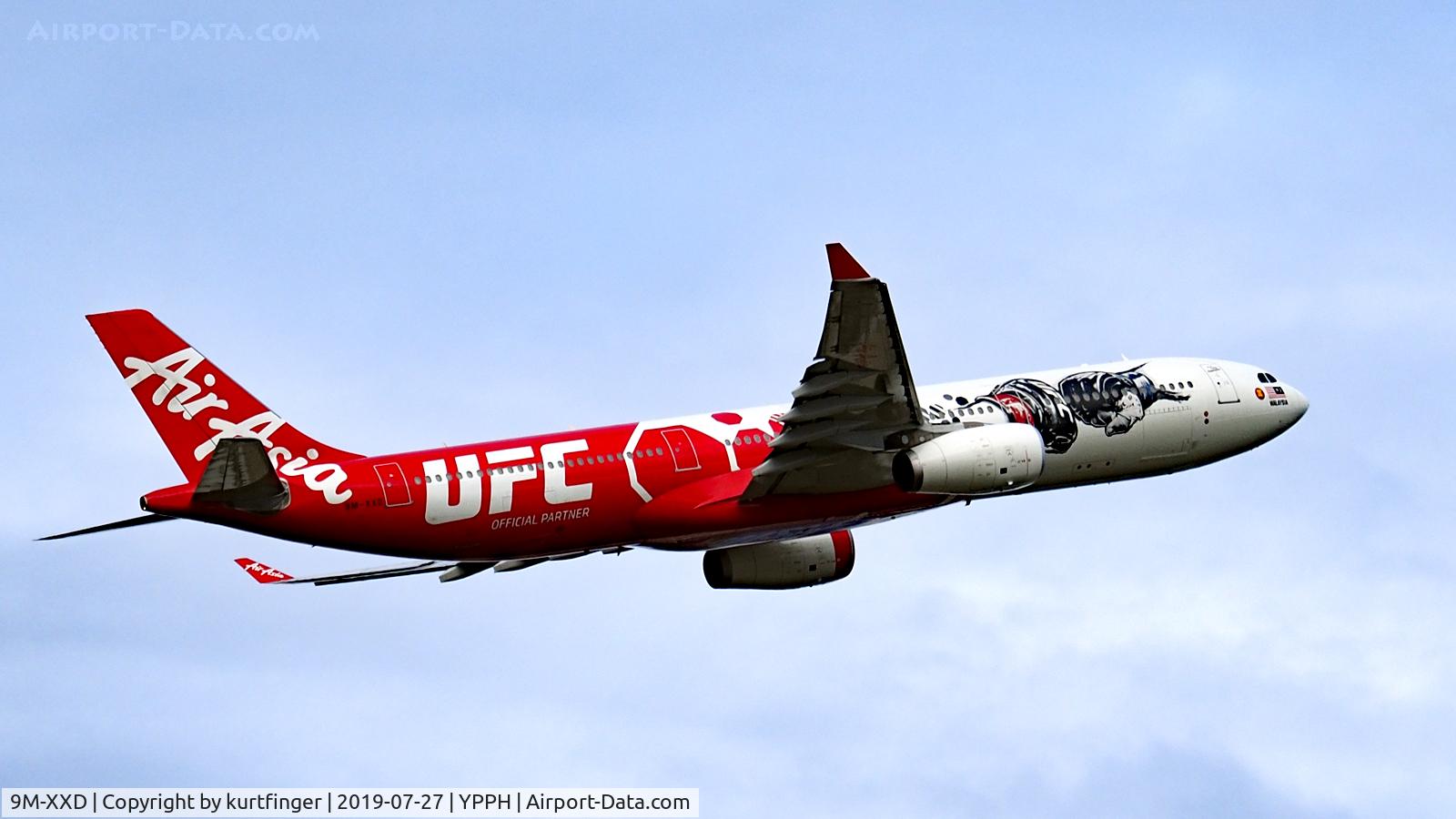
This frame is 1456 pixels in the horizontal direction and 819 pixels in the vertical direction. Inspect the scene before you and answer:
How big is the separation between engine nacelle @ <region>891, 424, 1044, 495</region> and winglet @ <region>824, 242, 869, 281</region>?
5697mm

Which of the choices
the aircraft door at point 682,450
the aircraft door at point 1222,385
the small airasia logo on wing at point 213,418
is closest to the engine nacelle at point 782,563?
the aircraft door at point 682,450

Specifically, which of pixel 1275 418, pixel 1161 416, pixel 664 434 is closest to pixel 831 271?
pixel 664 434

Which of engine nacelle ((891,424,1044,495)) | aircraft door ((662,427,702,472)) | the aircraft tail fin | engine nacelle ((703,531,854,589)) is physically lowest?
engine nacelle ((703,531,854,589))

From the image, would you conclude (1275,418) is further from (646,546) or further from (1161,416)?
(646,546)

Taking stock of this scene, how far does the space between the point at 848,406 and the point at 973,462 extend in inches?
114

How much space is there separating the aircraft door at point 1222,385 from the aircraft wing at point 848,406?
10.7 m

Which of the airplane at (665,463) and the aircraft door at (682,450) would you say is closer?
the airplane at (665,463)

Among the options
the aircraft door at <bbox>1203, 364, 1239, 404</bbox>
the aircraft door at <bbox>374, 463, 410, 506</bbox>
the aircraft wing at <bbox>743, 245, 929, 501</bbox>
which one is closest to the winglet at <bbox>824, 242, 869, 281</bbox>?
the aircraft wing at <bbox>743, 245, 929, 501</bbox>

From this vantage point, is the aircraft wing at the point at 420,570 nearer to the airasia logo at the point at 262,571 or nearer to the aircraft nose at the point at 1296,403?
the airasia logo at the point at 262,571

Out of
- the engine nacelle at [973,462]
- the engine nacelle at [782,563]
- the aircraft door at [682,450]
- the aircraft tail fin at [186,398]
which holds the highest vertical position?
the aircraft tail fin at [186,398]

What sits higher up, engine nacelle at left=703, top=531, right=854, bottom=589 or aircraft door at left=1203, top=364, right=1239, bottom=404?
aircraft door at left=1203, top=364, right=1239, bottom=404

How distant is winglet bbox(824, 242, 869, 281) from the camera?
33.7 metres

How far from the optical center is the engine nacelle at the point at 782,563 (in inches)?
1786

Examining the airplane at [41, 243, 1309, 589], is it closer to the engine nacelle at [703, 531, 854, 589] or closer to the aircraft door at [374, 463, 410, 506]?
the aircraft door at [374, 463, 410, 506]
